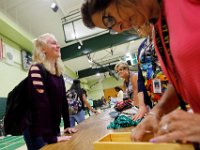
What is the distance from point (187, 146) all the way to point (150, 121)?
275mm

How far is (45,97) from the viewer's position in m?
1.66

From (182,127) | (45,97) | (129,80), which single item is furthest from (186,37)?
(129,80)

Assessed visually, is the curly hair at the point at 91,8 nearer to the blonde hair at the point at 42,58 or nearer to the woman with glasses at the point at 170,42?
the woman with glasses at the point at 170,42

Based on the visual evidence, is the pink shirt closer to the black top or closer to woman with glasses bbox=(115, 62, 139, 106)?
the black top

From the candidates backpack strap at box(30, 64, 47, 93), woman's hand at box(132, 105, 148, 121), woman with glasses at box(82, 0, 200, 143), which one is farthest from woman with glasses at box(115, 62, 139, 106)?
woman with glasses at box(82, 0, 200, 143)

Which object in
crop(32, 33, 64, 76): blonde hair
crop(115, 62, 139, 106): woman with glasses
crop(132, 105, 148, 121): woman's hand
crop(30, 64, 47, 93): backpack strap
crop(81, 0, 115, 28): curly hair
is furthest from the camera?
crop(115, 62, 139, 106): woman with glasses

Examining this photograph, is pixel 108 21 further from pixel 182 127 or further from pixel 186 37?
pixel 182 127

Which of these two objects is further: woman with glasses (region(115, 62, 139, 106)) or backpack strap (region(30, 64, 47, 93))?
woman with glasses (region(115, 62, 139, 106))

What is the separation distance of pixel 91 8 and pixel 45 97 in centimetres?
107

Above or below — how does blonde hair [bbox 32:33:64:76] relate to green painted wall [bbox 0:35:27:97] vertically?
below

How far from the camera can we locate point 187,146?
50 centimetres

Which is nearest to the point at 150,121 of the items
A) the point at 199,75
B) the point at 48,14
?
the point at 199,75

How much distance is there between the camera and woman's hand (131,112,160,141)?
0.73 metres

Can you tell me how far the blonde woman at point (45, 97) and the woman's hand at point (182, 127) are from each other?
3.36 feet
